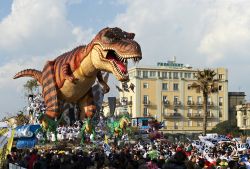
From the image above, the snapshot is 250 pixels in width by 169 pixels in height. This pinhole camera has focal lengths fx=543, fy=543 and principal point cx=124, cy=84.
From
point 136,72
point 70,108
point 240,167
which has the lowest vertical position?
point 240,167

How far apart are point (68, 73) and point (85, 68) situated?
1491mm

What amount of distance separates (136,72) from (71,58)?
67047mm

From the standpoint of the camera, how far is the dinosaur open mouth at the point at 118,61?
25577 mm

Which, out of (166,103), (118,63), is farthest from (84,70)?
(166,103)

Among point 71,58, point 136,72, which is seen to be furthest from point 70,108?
point 136,72

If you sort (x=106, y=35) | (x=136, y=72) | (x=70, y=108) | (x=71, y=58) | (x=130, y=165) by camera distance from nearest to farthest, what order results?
1. (x=130, y=165)
2. (x=106, y=35)
3. (x=71, y=58)
4. (x=70, y=108)
5. (x=136, y=72)

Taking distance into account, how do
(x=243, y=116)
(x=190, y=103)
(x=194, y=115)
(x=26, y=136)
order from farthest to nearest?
(x=243, y=116)
(x=194, y=115)
(x=190, y=103)
(x=26, y=136)

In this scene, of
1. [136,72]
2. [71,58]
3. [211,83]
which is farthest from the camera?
[136,72]

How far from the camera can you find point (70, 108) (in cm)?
3189

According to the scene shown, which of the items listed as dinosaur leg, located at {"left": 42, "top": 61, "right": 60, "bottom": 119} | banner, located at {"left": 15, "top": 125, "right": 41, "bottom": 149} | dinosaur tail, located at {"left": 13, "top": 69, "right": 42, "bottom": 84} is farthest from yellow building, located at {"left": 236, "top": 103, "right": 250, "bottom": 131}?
dinosaur leg, located at {"left": 42, "top": 61, "right": 60, "bottom": 119}

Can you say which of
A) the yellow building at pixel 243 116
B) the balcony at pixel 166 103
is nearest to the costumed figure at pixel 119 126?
the balcony at pixel 166 103

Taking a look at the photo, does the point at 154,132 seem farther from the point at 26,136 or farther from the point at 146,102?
the point at 146,102

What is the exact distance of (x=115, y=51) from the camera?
85.4 ft

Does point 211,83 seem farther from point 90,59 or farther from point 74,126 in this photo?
Answer: point 90,59
